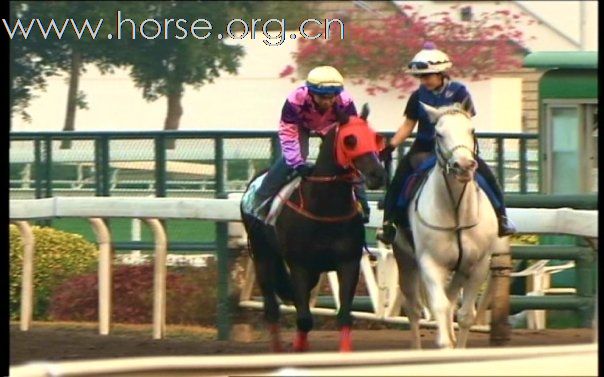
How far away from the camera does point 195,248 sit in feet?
49.3

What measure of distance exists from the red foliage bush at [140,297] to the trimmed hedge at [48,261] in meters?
0.14

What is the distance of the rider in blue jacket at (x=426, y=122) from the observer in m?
10.8

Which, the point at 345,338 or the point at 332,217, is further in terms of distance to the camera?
the point at 332,217

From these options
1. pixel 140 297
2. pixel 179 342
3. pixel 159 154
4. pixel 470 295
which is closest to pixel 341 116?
pixel 470 295

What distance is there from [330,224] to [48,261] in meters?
5.80

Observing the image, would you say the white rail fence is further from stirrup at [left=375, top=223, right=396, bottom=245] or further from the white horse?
the white horse

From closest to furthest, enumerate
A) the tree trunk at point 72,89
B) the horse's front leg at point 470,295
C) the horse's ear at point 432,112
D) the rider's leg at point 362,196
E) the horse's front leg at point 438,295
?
the horse's front leg at point 438,295
the horse's ear at point 432,112
the horse's front leg at point 470,295
the rider's leg at point 362,196
the tree trunk at point 72,89

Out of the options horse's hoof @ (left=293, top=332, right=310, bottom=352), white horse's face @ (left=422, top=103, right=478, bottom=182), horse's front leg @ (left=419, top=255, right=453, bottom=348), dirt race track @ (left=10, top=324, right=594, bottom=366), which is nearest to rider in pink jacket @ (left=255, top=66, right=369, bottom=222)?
horse's front leg @ (left=419, top=255, right=453, bottom=348)

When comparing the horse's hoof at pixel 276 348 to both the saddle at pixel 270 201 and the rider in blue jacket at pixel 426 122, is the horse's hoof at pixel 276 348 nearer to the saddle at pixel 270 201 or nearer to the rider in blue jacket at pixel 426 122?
the saddle at pixel 270 201

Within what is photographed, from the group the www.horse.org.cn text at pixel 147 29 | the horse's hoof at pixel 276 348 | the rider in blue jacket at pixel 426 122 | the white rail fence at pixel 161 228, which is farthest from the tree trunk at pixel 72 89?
the rider in blue jacket at pixel 426 122

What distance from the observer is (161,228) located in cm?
1325

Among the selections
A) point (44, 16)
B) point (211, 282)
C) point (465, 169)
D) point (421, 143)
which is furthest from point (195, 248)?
point (44, 16)

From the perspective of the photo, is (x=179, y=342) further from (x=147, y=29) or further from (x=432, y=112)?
(x=147, y=29)

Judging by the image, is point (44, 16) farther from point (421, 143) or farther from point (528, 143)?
point (421, 143)
